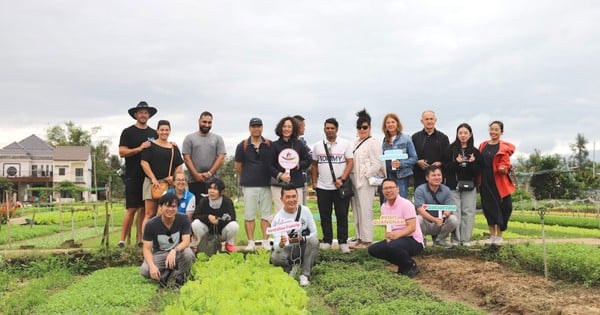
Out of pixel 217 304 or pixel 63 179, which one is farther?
pixel 63 179

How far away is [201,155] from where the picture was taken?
27.4 ft

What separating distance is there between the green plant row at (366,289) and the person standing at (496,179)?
2196 mm

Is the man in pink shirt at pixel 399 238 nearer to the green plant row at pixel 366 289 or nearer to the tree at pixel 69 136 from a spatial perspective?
the green plant row at pixel 366 289

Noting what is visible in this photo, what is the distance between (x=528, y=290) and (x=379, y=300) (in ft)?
5.46

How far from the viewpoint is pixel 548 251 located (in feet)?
24.5

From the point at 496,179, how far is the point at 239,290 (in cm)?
517

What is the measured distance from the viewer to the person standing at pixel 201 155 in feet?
27.4

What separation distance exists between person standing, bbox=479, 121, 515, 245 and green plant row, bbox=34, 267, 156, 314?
5236mm

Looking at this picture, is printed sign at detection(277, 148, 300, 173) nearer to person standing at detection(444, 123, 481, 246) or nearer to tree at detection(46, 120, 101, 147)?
person standing at detection(444, 123, 481, 246)

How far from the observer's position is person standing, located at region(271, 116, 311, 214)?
8164 mm

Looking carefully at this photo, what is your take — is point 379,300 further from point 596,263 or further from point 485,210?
point 485,210

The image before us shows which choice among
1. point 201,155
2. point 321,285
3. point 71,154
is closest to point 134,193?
point 201,155

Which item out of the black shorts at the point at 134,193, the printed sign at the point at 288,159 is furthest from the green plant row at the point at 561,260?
the black shorts at the point at 134,193

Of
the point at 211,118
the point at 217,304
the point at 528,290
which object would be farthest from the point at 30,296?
the point at 528,290
